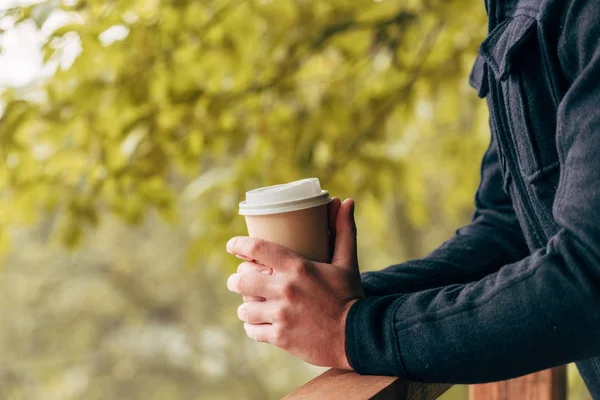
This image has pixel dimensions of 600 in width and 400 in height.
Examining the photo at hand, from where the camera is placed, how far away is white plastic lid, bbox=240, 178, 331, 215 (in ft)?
2.65

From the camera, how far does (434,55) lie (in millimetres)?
2371

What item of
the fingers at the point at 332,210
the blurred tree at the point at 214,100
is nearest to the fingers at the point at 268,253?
the fingers at the point at 332,210

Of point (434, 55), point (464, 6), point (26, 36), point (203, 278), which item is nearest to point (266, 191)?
point (26, 36)

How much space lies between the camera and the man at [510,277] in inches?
25.3

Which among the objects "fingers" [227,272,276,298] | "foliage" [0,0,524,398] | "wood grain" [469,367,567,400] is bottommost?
"wood grain" [469,367,567,400]

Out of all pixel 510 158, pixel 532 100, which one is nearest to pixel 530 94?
pixel 532 100

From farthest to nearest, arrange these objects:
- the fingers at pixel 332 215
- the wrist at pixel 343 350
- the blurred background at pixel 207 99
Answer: the blurred background at pixel 207 99
the fingers at pixel 332 215
the wrist at pixel 343 350

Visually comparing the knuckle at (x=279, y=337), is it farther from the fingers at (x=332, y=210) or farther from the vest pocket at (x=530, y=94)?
the vest pocket at (x=530, y=94)

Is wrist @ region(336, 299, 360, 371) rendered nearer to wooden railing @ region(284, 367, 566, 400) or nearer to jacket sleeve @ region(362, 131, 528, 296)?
wooden railing @ region(284, 367, 566, 400)

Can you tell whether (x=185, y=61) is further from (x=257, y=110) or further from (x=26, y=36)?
(x=26, y=36)

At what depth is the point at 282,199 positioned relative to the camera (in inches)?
31.8

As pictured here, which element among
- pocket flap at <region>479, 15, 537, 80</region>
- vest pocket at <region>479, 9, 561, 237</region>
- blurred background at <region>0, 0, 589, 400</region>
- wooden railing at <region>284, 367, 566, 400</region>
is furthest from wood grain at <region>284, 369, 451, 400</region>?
blurred background at <region>0, 0, 589, 400</region>

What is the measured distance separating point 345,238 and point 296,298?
13 centimetres

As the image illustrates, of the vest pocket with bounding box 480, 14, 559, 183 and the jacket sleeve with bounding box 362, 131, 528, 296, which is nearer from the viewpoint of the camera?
the vest pocket with bounding box 480, 14, 559, 183
